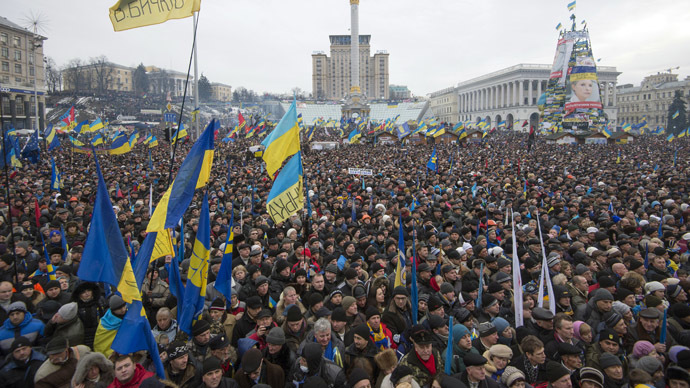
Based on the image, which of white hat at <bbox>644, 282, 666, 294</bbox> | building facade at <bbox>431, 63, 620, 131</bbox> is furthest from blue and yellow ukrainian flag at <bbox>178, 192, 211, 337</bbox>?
building facade at <bbox>431, 63, 620, 131</bbox>

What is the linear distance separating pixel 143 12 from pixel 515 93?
293 ft

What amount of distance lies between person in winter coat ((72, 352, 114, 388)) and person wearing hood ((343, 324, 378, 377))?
1860 mm

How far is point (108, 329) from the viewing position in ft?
12.5

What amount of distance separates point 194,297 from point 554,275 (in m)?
4.59

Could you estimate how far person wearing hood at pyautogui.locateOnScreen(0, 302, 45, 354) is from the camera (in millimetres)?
3580

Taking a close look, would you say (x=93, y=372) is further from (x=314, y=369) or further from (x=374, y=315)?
(x=374, y=315)

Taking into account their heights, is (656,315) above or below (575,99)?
below

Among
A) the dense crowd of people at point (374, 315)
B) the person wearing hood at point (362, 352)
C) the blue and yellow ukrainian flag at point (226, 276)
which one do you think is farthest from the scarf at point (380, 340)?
the blue and yellow ukrainian flag at point (226, 276)

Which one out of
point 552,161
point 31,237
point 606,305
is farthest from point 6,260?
point 552,161

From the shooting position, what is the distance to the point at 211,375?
3.00 meters

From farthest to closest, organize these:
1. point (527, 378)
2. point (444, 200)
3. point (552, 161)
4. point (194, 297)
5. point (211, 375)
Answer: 1. point (552, 161)
2. point (444, 200)
3. point (194, 297)
4. point (527, 378)
5. point (211, 375)

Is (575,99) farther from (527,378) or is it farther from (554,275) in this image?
(527,378)

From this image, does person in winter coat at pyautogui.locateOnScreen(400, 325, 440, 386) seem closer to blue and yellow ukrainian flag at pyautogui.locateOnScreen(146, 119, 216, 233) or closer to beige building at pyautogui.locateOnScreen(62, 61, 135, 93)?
blue and yellow ukrainian flag at pyautogui.locateOnScreen(146, 119, 216, 233)

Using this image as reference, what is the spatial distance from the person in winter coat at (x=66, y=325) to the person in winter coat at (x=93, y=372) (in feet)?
3.14
